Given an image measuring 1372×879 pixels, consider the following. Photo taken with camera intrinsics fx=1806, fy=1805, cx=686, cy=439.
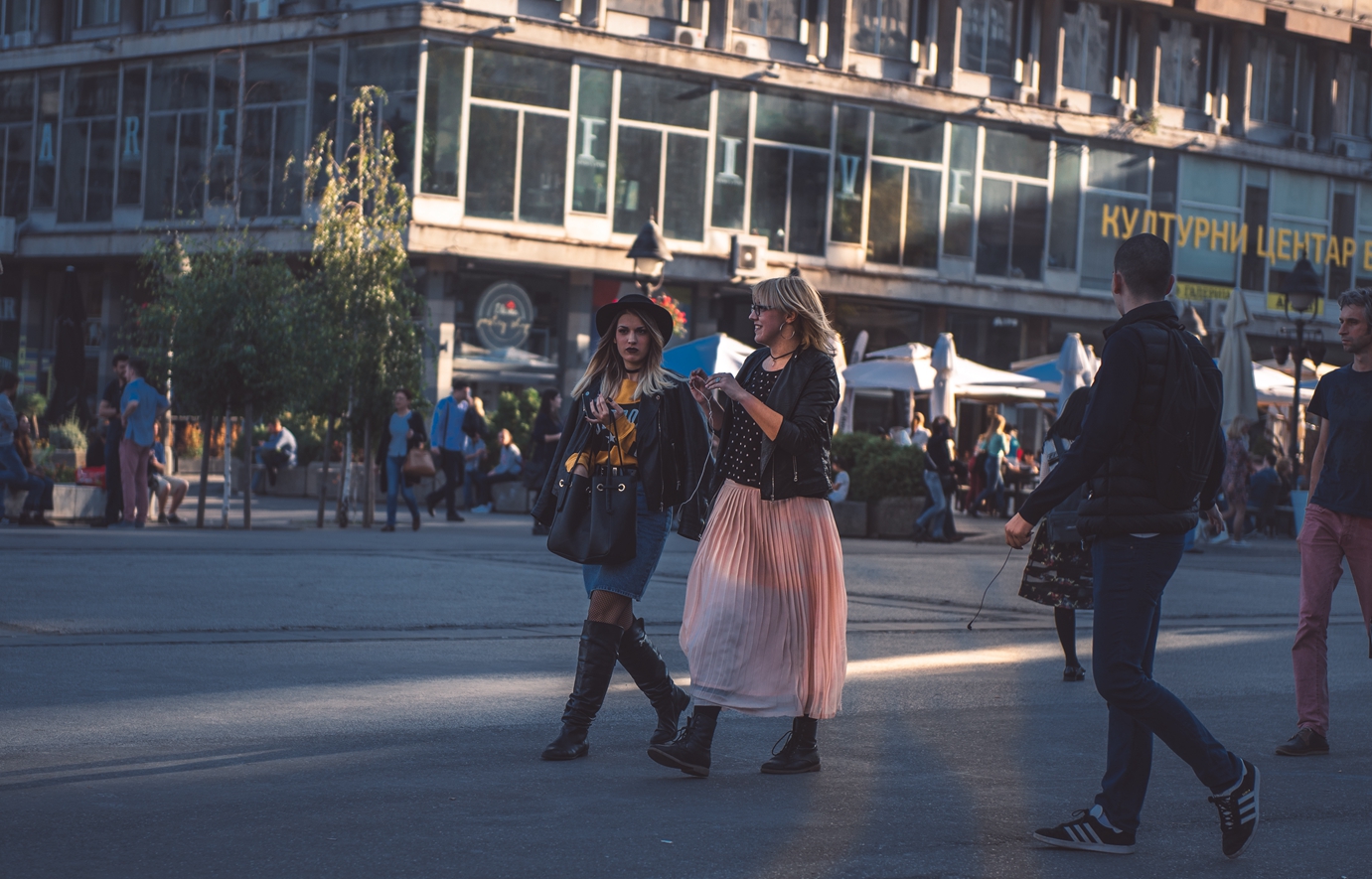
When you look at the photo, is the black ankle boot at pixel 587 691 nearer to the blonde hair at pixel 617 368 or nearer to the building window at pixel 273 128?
the blonde hair at pixel 617 368

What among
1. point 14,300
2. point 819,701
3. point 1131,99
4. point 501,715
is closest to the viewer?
point 819,701

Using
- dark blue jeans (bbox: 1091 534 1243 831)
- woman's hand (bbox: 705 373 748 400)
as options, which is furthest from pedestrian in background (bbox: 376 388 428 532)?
dark blue jeans (bbox: 1091 534 1243 831)

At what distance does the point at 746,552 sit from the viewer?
648 cm

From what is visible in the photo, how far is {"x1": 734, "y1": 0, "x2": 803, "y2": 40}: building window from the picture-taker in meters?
36.5

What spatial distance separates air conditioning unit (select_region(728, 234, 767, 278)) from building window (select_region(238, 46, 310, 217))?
28.0ft

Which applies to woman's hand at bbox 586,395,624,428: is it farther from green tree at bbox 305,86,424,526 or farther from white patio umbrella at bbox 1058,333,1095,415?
white patio umbrella at bbox 1058,333,1095,415

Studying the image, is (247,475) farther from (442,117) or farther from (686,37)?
(686,37)

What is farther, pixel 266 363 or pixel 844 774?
pixel 266 363

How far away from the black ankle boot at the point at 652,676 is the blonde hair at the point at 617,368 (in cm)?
91

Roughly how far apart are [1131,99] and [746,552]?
38418 millimetres

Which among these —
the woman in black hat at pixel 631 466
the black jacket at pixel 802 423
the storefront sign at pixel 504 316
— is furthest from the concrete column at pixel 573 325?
the black jacket at pixel 802 423

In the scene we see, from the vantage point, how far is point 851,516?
75.8 feet

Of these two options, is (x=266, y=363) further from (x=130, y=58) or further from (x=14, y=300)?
(x=14, y=300)

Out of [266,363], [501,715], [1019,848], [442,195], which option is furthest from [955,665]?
[442,195]
